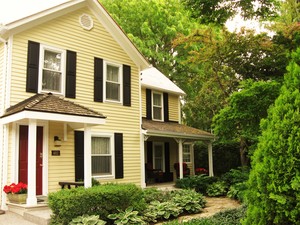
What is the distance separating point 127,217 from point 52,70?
5.80m

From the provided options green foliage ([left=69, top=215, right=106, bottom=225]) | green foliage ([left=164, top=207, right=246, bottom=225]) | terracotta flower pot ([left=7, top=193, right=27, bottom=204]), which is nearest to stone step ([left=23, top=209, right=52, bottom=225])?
terracotta flower pot ([left=7, top=193, right=27, bottom=204])

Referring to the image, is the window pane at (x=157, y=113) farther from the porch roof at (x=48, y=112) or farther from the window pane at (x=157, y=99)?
the porch roof at (x=48, y=112)

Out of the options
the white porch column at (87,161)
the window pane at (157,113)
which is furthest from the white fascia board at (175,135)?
the white porch column at (87,161)

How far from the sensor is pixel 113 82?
497 inches

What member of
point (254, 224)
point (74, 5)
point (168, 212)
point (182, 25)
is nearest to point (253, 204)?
point (254, 224)

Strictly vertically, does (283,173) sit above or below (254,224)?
above

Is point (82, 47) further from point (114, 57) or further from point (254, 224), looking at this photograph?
point (254, 224)

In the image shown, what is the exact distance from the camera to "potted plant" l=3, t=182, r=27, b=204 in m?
8.79

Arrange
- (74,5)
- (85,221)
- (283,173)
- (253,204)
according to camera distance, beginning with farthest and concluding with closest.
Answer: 1. (74,5)
2. (85,221)
3. (253,204)
4. (283,173)

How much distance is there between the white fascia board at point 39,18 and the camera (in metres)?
9.64

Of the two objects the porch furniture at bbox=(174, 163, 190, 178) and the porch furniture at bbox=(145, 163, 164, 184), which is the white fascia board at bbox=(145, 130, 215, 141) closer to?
the porch furniture at bbox=(174, 163, 190, 178)

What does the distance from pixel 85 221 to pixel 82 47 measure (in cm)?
A: 694

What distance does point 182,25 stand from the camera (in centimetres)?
2677

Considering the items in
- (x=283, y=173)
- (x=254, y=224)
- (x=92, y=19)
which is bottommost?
(x=254, y=224)
